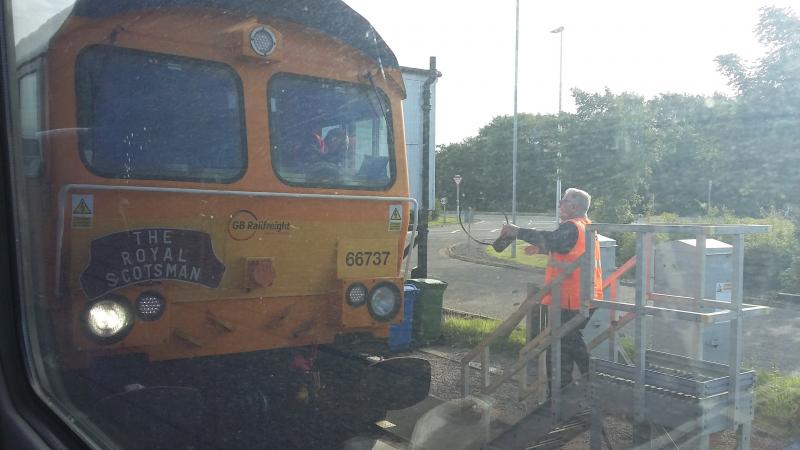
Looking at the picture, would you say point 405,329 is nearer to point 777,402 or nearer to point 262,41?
point 777,402

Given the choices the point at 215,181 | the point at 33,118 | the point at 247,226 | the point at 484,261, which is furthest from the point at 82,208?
the point at 484,261

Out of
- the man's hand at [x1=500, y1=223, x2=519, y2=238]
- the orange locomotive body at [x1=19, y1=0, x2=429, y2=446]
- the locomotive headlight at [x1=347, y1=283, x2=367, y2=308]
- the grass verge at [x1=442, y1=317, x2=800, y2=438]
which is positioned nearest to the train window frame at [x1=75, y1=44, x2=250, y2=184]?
the orange locomotive body at [x1=19, y1=0, x2=429, y2=446]

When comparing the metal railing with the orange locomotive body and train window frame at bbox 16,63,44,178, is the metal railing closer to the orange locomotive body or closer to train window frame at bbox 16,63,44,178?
the orange locomotive body

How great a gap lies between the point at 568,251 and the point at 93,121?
3.08 m

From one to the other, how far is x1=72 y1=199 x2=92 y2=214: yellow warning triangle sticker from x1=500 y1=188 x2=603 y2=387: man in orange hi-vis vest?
2673mm

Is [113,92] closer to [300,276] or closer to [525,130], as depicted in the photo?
[300,276]

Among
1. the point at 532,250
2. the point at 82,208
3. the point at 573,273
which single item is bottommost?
the point at 573,273

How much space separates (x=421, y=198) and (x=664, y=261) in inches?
141

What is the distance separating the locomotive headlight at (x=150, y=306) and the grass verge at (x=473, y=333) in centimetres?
423

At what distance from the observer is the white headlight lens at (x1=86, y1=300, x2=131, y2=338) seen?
10.1 ft

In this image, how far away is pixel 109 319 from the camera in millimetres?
3105

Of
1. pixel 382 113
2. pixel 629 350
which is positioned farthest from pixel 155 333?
pixel 629 350

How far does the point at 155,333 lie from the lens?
3.26 meters

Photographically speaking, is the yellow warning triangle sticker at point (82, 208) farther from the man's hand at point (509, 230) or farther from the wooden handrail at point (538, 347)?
the wooden handrail at point (538, 347)
